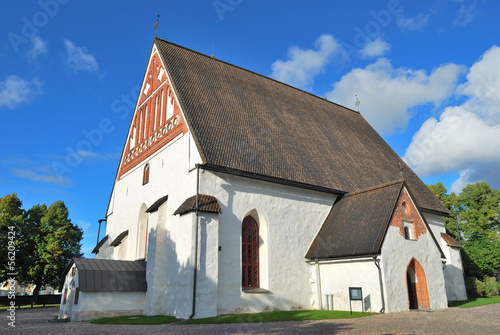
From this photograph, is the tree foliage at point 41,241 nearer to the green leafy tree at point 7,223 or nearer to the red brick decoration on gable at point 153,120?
the green leafy tree at point 7,223

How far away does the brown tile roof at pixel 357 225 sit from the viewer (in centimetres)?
1559

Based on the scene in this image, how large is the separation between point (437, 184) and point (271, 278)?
3206 centimetres

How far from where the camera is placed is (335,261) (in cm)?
1661

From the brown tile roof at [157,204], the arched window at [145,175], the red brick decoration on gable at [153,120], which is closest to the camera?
the brown tile roof at [157,204]

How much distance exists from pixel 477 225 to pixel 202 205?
30.9 metres

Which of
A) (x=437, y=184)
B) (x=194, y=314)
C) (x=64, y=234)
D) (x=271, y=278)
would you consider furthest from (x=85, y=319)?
(x=437, y=184)

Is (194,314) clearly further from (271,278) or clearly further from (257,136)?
(257,136)

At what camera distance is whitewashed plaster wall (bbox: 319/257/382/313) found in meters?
14.9

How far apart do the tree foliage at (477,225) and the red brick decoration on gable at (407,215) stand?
54.9 feet

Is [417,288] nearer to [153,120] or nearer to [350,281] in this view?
[350,281]

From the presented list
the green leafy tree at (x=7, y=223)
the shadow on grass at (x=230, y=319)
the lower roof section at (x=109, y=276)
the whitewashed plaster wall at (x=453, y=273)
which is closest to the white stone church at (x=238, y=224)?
the lower roof section at (x=109, y=276)

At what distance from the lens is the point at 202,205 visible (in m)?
14.6

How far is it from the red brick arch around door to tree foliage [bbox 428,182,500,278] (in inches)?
656

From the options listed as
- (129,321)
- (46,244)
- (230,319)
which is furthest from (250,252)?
(46,244)
